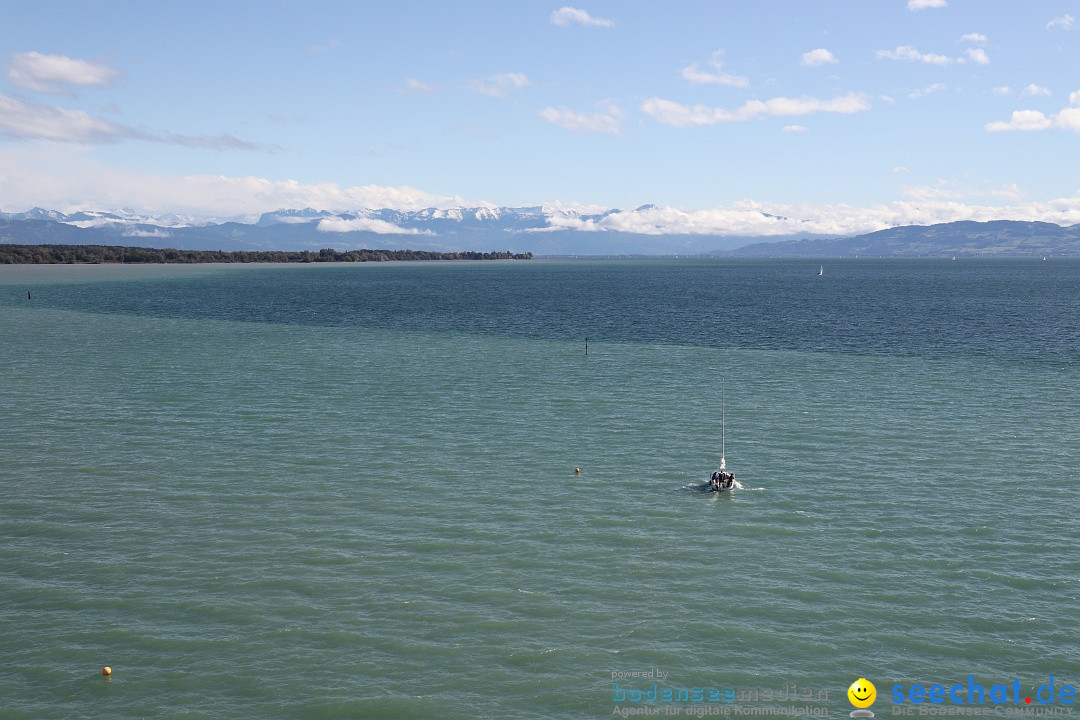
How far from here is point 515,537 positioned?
1342 inches

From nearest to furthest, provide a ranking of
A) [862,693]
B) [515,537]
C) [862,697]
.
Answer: [862,697] → [862,693] → [515,537]

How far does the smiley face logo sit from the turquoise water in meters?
0.41

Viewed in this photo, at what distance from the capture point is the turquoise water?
80.0ft

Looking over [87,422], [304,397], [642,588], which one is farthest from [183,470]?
[642,588]

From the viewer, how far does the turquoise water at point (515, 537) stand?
80.0 feet

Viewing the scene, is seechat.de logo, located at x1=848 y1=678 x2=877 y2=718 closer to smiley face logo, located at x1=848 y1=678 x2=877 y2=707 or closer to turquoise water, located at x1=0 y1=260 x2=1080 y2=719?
smiley face logo, located at x1=848 y1=678 x2=877 y2=707

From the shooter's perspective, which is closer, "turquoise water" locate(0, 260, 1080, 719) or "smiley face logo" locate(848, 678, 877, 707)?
"smiley face logo" locate(848, 678, 877, 707)

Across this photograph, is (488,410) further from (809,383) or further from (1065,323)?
(1065,323)

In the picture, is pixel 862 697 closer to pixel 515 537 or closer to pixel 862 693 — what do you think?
pixel 862 693

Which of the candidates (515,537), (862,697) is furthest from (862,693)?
(515,537)

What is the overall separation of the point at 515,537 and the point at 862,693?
1492 cm

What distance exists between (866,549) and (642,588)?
9891 millimetres

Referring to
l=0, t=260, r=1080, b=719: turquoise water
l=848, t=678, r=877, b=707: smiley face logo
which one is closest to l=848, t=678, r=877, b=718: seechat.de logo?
l=848, t=678, r=877, b=707: smiley face logo

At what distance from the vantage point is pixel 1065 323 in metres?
120
